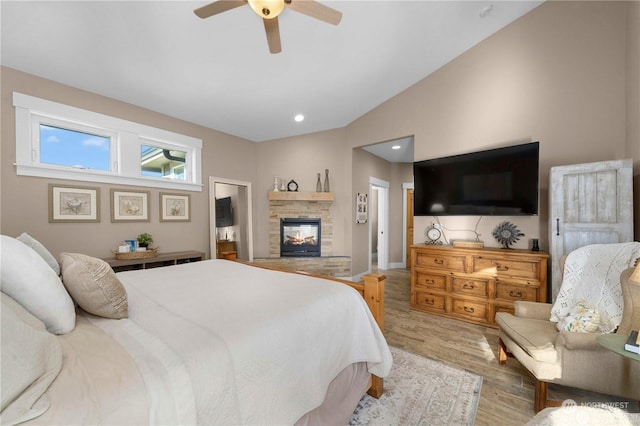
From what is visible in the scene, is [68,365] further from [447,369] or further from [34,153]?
[34,153]

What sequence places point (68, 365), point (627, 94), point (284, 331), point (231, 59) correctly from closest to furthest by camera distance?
point (68, 365)
point (284, 331)
point (627, 94)
point (231, 59)

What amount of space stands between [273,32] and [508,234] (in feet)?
10.7

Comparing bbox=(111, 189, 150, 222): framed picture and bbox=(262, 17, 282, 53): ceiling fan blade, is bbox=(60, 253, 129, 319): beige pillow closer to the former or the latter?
bbox=(262, 17, 282, 53): ceiling fan blade

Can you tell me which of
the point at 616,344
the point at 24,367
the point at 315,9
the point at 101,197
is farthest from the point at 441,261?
the point at 101,197

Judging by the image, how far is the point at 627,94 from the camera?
2.24 metres

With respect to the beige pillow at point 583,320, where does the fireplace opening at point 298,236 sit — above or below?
above

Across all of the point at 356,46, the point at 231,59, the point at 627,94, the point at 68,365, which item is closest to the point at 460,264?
the point at 627,94

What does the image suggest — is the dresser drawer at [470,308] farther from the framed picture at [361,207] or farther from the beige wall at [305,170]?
the framed picture at [361,207]

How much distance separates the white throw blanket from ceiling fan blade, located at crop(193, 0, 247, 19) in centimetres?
316

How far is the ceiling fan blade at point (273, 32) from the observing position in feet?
6.08

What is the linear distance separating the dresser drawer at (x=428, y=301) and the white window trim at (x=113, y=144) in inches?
147

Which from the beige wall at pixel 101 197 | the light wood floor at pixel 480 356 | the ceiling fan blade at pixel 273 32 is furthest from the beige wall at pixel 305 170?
the ceiling fan blade at pixel 273 32

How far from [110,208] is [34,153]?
0.85 m

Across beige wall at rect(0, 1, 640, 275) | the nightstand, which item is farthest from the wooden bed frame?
the nightstand
